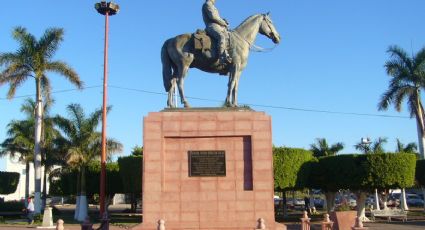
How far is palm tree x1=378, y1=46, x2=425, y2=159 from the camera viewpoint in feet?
119

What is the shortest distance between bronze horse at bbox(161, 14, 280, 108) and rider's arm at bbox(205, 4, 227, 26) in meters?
0.45

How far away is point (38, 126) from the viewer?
105 feet

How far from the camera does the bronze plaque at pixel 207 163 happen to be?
13.9m

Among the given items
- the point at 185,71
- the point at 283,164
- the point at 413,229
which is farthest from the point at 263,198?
the point at 283,164

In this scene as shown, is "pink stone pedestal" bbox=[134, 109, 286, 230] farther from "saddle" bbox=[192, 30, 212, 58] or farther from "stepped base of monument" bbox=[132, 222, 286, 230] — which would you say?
"saddle" bbox=[192, 30, 212, 58]

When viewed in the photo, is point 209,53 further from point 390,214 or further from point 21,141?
point 21,141

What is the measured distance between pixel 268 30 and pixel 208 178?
545 centimetres

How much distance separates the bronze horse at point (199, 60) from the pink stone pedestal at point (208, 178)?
93cm

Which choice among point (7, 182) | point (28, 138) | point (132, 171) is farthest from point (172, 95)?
point (28, 138)

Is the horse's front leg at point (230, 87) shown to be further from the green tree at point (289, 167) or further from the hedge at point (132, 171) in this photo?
the hedge at point (132, 171)

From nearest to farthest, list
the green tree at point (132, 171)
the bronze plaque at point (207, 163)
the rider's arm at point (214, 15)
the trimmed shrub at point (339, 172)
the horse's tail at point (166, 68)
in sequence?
1. the bronze plaque at point (207, 163)
2. the rider's arm at point (214, 15)
3. the horse's tail at point (166, 68)
4. the trimmed shrub at point (339, 172)
5. the green tree at point (132, 171)

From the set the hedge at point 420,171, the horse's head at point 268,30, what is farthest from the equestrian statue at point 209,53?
the hedge at point 420,171

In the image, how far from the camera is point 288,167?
32594 mm

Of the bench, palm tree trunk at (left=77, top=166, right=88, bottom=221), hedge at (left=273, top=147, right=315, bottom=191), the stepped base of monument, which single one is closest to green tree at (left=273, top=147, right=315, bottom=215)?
hedge at (left=273, top=147, right=315, bottom=191)
